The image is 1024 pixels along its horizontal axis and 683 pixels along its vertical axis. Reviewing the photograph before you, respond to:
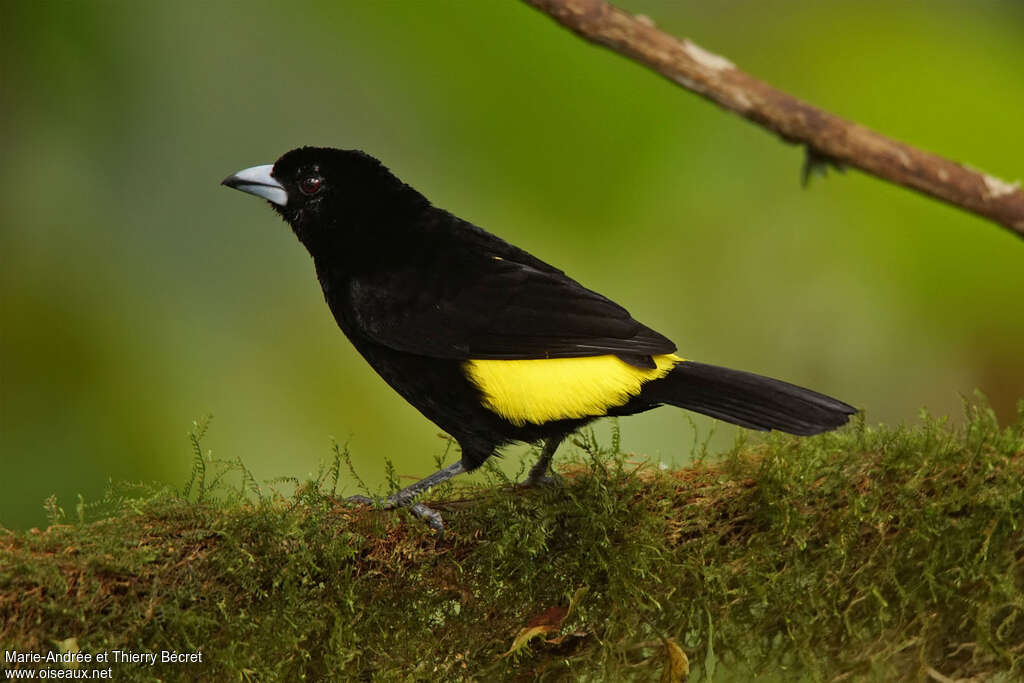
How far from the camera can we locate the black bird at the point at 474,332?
99.2 inches

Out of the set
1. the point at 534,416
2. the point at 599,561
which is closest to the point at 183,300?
the point at 534,416

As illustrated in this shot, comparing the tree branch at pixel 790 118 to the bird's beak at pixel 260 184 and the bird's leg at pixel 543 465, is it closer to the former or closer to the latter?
the bird's leg at pixel 543 465

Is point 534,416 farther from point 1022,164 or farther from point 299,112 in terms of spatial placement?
point 1022,164

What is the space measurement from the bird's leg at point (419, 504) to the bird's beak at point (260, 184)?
1.02 metres

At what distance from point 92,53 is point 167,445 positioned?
4.79ft

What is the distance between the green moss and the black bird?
0.50ft

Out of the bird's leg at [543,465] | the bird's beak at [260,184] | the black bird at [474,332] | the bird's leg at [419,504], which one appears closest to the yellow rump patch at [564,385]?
the black bird at [474,332]

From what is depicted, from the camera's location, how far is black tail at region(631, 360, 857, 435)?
235cm

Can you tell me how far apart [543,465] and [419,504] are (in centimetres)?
43

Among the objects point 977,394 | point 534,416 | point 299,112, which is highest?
point 299,112

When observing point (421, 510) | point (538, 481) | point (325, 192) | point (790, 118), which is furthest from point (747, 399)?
point (325, 192)

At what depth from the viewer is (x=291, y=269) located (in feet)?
12.0

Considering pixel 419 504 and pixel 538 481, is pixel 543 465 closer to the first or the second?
pixel 538 481

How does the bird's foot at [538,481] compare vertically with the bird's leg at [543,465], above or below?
below
